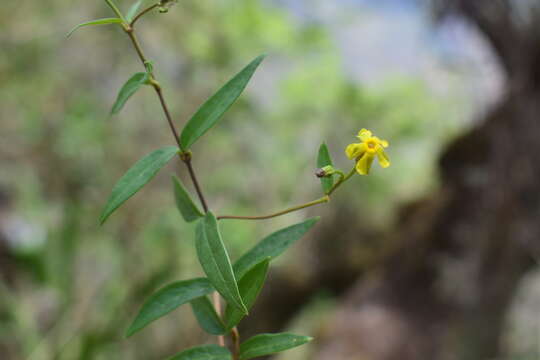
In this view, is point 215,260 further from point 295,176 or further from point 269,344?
point 295,176

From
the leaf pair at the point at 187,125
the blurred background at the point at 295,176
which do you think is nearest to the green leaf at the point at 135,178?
the leaf pair at the point at 187,125

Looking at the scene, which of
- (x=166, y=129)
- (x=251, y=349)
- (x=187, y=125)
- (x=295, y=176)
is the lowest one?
(x=251, y=349)

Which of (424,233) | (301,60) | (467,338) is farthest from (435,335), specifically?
(301,60)

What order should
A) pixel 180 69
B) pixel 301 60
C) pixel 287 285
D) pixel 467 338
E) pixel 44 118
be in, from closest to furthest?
pixel 467 338 < pixel 287 285 < pixel 44 118 < pixel 180 69 < pixel 301 60

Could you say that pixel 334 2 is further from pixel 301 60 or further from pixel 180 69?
pixel 180 69

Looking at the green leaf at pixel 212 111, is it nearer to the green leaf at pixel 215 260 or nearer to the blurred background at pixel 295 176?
the green leaf at pixel 215 260

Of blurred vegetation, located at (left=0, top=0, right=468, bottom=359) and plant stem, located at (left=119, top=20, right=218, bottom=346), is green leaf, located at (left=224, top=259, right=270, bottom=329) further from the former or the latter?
blurred vegetation, located at (left=0, top=0, right=468, bottom=359)

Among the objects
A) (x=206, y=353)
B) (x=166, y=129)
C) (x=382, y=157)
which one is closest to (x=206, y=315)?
(x=206, y=353)
